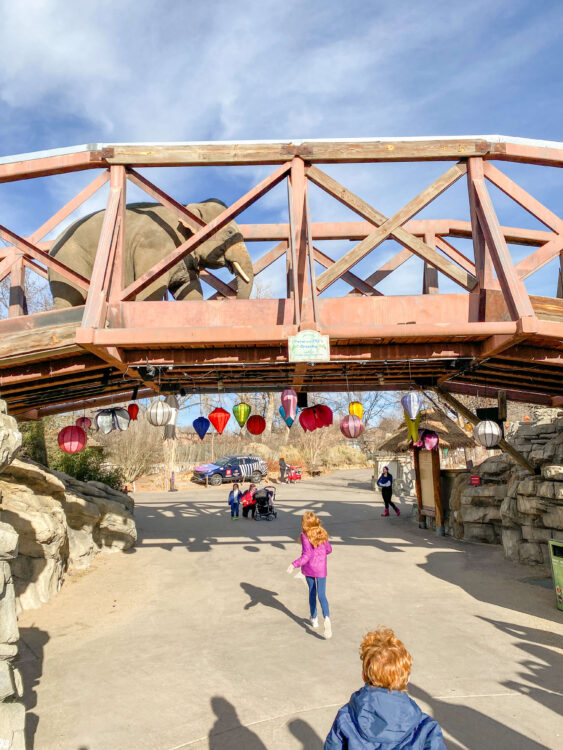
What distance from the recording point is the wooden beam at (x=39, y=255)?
628 centimetres

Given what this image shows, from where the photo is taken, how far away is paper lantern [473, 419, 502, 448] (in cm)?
926

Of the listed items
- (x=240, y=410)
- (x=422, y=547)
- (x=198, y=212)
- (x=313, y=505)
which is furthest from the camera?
(x=313, y=505)

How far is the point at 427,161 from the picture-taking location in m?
6.28

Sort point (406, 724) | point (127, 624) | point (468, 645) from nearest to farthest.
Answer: point (406, 724) < point (468, 645) < point (127, 624)

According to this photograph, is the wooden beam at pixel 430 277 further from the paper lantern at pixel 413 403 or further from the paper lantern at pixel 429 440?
the paper lantern at pixel 429 440

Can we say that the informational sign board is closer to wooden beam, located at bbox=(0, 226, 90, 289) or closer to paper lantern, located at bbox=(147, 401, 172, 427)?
wooden beam, located at bbox=(0, 226, 90, 289)

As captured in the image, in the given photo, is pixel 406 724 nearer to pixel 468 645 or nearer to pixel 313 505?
pixel 468 645

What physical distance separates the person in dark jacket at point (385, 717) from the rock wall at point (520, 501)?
6.77 meters

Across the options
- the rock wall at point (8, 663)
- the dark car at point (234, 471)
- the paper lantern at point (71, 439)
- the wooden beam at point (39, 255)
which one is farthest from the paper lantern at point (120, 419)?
the dark car at point (234, 471)

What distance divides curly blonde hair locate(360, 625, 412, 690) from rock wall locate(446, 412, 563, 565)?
22.1ft

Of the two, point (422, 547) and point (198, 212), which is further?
point (422, 547)

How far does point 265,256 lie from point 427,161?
312cm

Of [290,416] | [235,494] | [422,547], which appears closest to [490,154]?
[290,416]

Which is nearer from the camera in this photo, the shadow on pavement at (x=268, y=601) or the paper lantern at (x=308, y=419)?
the shadow on pavement at (x=268, y=601)
